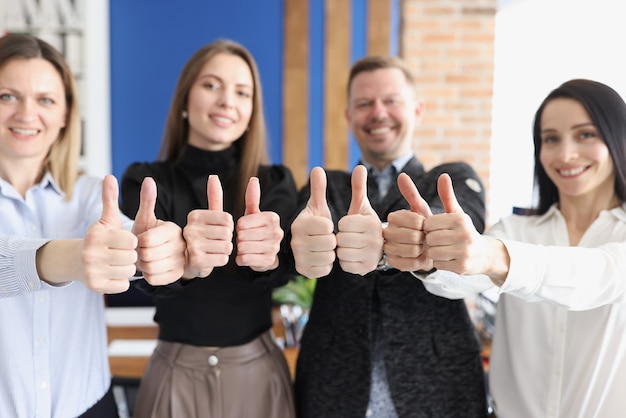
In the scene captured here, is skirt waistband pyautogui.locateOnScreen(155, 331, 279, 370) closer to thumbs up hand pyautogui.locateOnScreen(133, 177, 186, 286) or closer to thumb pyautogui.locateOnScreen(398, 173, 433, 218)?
thumbs up hand pyautogui.locateOnScreen(133, 177, 186, 286)

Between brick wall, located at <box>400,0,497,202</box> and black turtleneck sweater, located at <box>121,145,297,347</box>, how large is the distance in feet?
7.33

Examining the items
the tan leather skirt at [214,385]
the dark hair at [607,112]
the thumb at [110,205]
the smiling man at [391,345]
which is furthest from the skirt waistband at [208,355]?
the dark hair at [607,112]

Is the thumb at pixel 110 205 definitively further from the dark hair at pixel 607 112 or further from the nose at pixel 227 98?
the dark hair at pixel 607 112

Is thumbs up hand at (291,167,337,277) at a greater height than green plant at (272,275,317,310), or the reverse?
thumbs up hand at (291,167,337,277)

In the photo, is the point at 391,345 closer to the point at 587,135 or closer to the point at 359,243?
the point at 359,243

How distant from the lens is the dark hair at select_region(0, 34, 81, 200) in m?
1.29

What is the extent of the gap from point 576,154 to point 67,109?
1.26m

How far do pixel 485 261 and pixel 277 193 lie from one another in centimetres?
63

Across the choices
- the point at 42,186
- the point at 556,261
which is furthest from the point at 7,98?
the point at 556,261

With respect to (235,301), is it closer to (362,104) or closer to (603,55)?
(362,104)

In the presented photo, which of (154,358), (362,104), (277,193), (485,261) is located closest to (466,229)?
(485,261)

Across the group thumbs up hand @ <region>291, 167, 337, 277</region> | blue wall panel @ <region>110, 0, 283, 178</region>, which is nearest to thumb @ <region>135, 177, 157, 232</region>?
A: thumbs up hand @ <region>291, 167, 337, 277</region>

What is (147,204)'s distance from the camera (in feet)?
3.58

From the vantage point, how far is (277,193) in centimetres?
151
